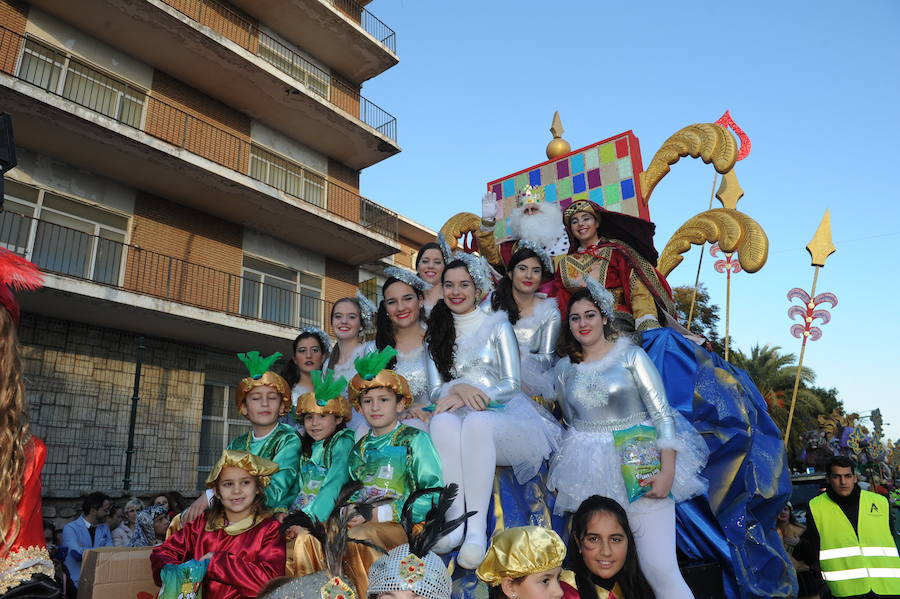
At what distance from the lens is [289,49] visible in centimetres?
1648

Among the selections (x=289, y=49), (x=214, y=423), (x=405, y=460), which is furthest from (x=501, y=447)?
(x=289, y=49)

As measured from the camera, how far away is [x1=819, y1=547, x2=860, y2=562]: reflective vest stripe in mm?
4742

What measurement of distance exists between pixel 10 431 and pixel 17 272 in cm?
48

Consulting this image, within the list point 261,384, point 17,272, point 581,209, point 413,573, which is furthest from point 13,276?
point 581,209

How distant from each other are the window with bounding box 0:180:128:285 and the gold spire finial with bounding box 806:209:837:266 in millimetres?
11873

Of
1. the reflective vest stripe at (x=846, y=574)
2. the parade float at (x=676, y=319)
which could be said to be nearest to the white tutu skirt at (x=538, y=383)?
the parade float at (x=676, y=319)

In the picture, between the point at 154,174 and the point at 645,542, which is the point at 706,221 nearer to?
the point at 645,542


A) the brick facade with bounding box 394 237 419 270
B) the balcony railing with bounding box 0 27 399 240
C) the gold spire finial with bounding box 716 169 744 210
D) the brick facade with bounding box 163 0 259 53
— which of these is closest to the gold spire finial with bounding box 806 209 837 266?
the gold spire finial with bounding box 716 169 744 210

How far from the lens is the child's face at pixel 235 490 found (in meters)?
3.27

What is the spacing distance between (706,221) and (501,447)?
3284 mm

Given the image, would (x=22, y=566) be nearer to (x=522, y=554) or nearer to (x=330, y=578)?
(x=330, y=578)

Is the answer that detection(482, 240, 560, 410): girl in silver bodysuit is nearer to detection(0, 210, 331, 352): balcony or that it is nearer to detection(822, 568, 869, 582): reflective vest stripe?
detection(822, 568, 869, 582): reflective vest stripe

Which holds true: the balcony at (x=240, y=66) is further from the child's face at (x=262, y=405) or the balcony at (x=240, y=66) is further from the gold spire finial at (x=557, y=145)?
the child's face at (x=262, y=405)

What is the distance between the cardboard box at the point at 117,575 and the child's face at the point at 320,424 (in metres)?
1.12
